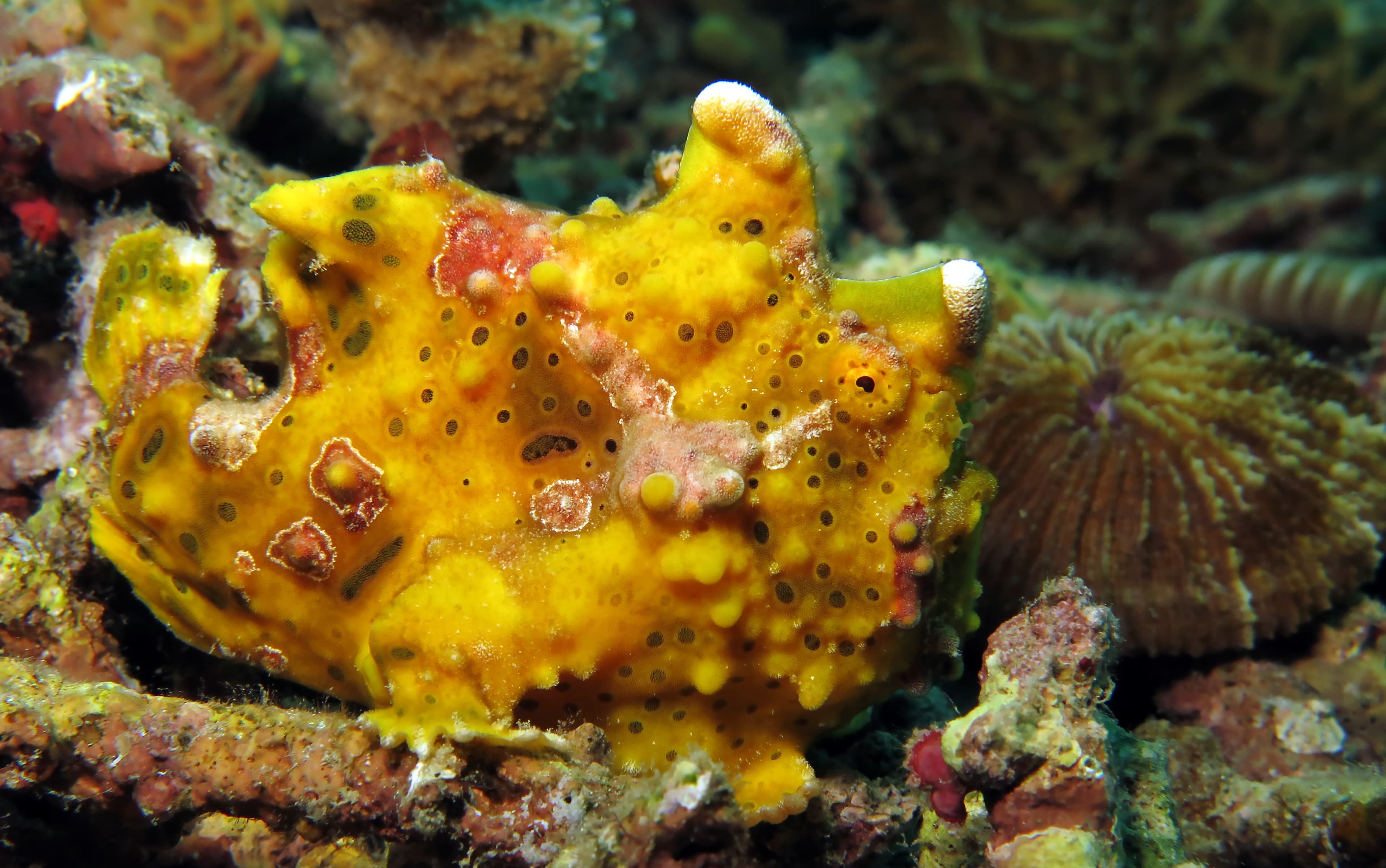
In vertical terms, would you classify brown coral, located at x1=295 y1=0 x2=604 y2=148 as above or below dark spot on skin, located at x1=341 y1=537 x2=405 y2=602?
above

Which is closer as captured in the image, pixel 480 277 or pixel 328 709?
pixel 480 277

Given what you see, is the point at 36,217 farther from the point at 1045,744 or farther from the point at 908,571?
the point at 1045,744

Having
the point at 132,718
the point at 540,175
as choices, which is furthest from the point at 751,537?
the point at 540,175

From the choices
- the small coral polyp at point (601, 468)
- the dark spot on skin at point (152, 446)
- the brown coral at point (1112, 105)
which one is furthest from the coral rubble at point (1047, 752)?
the brown coral at point (1112, 105)

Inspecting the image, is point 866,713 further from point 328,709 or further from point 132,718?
point 132,718

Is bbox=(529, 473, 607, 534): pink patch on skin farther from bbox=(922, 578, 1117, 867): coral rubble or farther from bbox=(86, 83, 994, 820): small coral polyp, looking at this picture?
bbox=(922, 578, 1117, 867): coral rubble

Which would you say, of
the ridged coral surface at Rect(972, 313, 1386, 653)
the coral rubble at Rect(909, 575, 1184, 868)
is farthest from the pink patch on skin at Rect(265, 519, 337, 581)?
the ridged coral surface at Rect(972, 313, 1386, 653)
